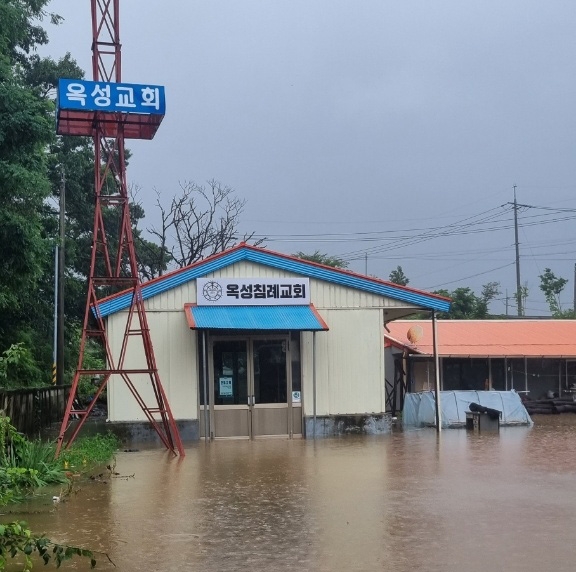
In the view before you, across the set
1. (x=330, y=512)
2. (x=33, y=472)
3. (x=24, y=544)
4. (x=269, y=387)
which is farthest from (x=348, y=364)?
(x=24, y=544)

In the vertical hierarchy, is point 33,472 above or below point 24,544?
above

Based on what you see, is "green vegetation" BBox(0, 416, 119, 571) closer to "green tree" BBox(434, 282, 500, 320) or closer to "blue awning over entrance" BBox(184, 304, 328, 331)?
"blue awning over entrance" BBox(184, 304, 328, 331)

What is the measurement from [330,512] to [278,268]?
10170mm

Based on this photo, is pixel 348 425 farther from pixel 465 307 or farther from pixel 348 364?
pixel 465 307

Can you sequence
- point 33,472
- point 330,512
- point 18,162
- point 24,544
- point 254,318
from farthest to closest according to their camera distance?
point 254,318 → point 18,162 → point 330,512 → point 33,472 → point 24,544

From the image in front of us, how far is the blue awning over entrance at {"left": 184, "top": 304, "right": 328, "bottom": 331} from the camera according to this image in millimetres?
17922

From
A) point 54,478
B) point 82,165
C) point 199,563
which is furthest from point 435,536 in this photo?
point 82,165

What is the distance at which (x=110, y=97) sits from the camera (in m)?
15.4

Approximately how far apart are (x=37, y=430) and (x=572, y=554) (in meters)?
14.8

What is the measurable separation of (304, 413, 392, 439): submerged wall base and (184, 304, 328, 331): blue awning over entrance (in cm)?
225

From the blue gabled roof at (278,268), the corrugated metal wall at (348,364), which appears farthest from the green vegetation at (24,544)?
the corrugated metal wall at (348,364)

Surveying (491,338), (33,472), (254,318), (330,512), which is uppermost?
(254,318)

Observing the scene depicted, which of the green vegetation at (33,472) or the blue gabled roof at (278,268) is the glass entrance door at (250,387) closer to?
the blue gabled roof at (278,268)

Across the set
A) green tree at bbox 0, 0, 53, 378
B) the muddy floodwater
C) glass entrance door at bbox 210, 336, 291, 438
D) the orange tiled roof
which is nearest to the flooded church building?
glass entrance door at bbox 210, 336, 291, 438
